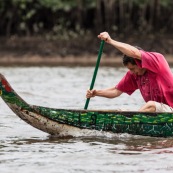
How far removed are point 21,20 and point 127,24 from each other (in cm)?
409

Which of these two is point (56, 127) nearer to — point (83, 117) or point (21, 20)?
point (83, 117)

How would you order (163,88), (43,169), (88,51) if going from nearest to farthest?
(43,169) < (163,88) < (88,51)

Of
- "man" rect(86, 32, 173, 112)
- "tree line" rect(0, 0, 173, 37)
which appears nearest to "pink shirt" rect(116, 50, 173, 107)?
"man" rect(86, 32, 173, 112)

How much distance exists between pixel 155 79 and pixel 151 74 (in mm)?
91

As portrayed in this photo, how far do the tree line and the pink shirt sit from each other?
1785 cm

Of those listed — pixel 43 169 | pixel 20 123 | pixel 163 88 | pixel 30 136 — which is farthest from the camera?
pixel 20 123

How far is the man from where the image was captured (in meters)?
11.2

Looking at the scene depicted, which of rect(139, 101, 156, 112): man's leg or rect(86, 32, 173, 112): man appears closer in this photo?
rect(86, 32, 173, 112): man

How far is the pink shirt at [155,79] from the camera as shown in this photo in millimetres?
11297

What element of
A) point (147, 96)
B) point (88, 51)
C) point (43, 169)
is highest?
point (88, 51)

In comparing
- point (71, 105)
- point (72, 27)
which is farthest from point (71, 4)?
point (71, 105)

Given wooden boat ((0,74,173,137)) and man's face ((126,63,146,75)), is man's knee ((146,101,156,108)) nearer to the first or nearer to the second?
wooden boat ((0,74,173,137))

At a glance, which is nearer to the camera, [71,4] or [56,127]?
[56,127]

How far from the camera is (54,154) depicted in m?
10.5
